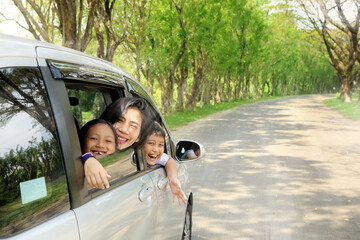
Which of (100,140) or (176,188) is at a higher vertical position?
(100,140)

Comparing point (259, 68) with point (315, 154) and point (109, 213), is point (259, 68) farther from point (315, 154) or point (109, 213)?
point (109, 213)

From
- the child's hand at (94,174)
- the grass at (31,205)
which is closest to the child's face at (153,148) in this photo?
the child's hand at (94,174)

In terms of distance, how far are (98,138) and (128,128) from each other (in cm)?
22

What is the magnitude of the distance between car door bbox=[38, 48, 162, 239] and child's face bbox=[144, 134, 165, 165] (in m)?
0.17

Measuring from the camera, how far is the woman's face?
2107mm

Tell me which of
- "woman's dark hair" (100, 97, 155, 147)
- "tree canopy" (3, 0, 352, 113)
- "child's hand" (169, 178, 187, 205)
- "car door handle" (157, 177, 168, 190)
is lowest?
"child's hand" (169, 178, 187, 205)

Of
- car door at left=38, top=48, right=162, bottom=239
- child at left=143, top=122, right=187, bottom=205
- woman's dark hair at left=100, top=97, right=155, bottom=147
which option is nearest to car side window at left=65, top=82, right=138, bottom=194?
car door at left=38, top=48, right=162, bottom=239

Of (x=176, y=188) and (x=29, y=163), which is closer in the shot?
(x=29, y=163)

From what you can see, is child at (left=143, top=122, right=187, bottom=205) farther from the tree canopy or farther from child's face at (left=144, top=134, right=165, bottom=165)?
the tree canopy

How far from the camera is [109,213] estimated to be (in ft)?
5.49

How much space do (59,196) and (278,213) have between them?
3947 millimetres

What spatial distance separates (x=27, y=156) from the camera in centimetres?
129

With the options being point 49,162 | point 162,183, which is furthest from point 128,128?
point 49,162

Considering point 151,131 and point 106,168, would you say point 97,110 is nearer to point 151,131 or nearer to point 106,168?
point 151,131
